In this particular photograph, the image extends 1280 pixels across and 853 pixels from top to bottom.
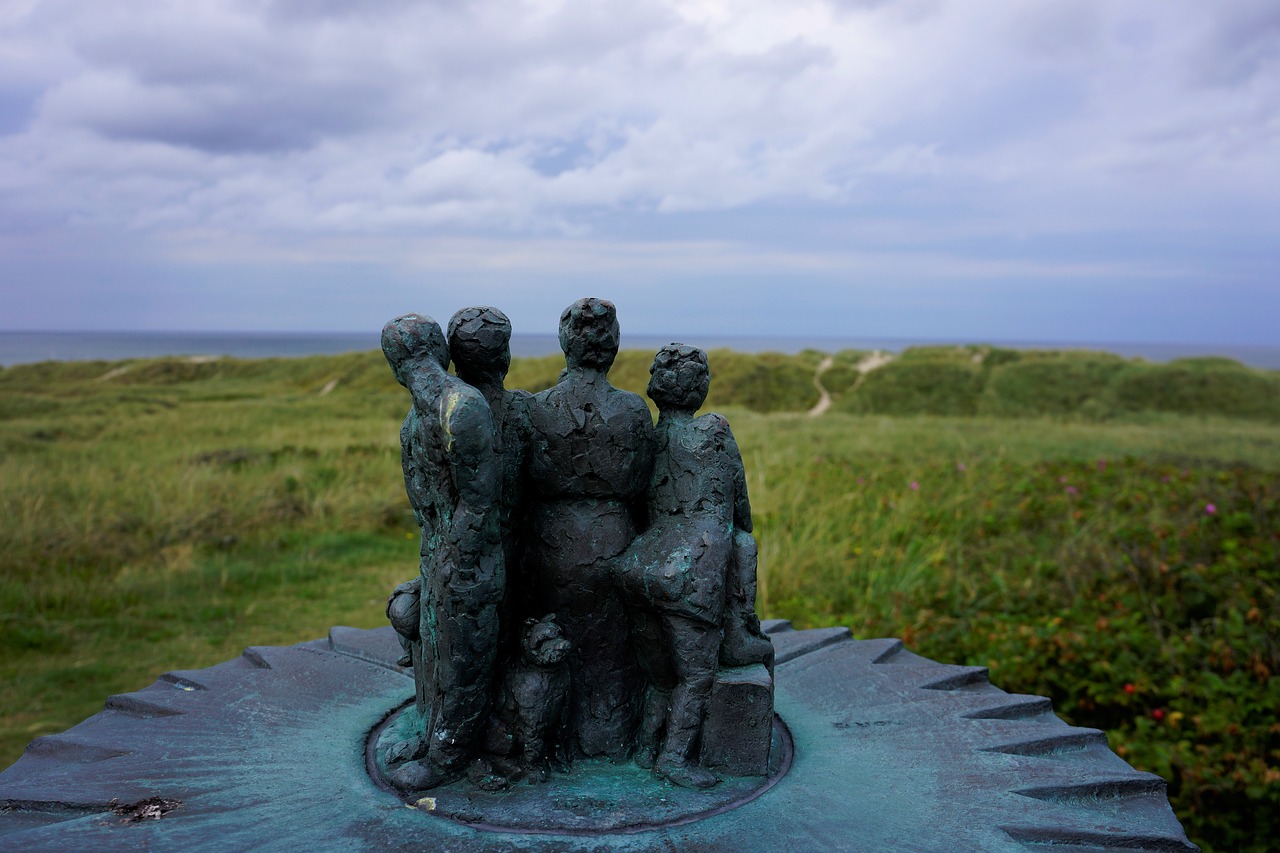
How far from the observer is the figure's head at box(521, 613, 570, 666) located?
2.24m

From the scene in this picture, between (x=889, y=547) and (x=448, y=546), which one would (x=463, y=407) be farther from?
(x=889, y=547)

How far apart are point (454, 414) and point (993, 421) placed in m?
10.3

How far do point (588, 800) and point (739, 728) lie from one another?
0.44 m

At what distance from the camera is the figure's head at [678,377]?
2.44 m

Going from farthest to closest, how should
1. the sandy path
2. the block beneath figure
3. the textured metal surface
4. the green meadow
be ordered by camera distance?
the sandy path → the green meadow → the block beneath figure → the textured metal surface

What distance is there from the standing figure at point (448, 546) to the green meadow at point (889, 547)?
3049 mm

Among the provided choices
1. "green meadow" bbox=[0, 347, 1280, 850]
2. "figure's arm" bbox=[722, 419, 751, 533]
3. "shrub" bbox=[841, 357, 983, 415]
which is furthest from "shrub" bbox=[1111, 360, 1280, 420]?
"figure's arm" bbox=[722, 419, 751, 533]

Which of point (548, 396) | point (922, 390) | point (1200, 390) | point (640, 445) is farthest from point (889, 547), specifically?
point (1200, 390)

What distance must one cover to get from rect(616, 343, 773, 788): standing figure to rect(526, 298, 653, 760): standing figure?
0.22ft

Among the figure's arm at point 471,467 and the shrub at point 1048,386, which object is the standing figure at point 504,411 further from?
the shrub at point 1048,386

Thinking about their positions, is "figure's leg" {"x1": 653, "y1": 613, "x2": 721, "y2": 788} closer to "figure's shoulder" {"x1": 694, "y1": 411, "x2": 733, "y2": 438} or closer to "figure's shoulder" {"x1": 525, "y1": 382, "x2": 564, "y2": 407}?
"figure's shoulder" {"x1": 694, "y1": 411, "x2": 733, "y2": 438}

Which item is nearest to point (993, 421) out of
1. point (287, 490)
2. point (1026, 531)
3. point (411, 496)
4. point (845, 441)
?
point (845, 441)

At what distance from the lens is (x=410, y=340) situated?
7.30 ft

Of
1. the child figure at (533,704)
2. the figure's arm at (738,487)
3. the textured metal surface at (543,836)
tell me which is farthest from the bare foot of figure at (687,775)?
the figure's arm at (738,487)
